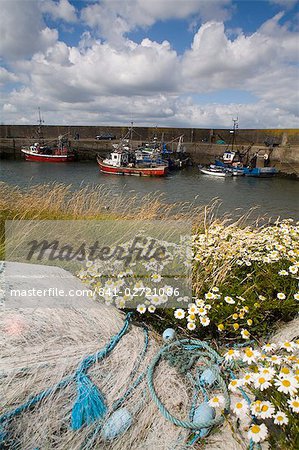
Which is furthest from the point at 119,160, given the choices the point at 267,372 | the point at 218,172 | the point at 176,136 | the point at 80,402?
the point at 267,372

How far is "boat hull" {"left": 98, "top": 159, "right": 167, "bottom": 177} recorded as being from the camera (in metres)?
30.7

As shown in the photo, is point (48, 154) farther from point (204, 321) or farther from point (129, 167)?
point (204, 321)

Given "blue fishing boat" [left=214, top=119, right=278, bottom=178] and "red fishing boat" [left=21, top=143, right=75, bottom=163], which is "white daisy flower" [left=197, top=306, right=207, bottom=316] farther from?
"red fishing boat" [left=21, top=143, right=75, bottom=163]

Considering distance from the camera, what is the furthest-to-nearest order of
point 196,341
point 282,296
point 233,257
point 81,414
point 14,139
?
point 14,139 < point 233,257 < point 282,296 < point 196,341 < point 81,414

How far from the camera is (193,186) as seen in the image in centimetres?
2697

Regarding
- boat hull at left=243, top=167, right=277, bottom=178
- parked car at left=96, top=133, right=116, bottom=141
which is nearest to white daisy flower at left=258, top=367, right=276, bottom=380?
boat hull at left=243, top=167, right=277, bottom=178

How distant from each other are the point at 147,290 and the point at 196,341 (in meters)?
0.70

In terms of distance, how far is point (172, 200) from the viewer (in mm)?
21031

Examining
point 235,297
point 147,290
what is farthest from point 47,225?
point 235,297

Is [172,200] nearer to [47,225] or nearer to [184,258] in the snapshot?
[47,225]

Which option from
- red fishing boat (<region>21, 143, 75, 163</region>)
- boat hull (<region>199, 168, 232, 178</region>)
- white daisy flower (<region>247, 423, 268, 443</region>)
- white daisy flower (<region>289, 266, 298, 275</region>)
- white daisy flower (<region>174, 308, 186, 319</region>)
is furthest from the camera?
red fishing boat (<region>21, 143, 75, 163</region>)

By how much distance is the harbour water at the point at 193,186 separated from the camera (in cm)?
2100

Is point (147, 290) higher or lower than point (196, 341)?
higher

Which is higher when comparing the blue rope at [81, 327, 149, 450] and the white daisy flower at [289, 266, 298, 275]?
the white daisy flower at [289, 266, 298, 275]
